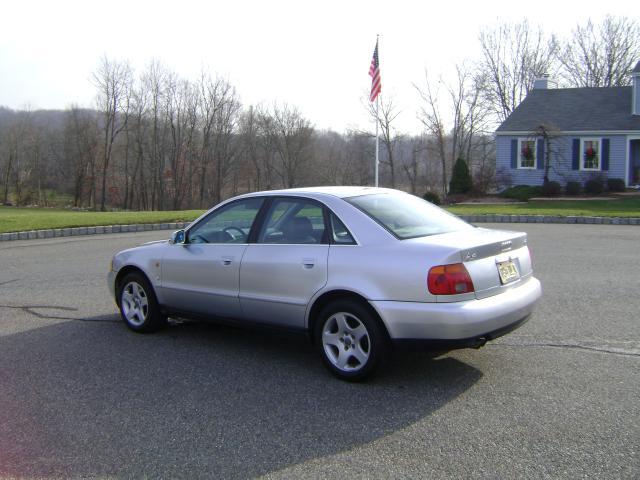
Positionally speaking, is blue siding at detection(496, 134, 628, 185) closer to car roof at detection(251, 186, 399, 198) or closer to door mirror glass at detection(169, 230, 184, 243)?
car roof at detection(251, 186, 399, 198)

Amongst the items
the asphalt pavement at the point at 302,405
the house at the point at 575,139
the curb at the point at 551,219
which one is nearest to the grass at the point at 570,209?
the curb at the point at 551,219

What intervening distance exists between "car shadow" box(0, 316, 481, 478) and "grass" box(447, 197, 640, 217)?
709 inches

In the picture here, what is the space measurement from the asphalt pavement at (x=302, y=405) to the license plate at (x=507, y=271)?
2.58 ft

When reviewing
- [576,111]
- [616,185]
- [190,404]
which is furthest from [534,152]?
[190,404]

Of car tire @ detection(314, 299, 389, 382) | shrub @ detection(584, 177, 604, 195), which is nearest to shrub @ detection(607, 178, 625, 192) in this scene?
shrub @ detection(584, 177, 604, 195)

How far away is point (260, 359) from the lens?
18.3 ft

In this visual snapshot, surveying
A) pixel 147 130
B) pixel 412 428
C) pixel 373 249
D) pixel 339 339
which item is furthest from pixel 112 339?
pixel 147 130

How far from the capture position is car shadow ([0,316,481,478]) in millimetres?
3615

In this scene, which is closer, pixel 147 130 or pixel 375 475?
pixel 375 475

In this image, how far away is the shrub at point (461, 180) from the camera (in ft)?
109

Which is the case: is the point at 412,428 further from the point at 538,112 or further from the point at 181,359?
the point at 538,112

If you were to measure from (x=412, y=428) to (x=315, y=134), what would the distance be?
60.6m

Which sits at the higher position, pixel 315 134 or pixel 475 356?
pixel 315 134

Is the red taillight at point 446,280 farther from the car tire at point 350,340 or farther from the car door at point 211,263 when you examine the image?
the car door at point 211,263
